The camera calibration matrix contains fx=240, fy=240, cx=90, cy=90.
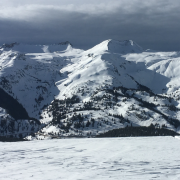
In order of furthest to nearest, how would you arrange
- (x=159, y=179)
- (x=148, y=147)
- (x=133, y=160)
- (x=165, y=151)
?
(x=148, y=147)
(x=165, y=151)
(x=133, y=160)
(x=159, y=179)

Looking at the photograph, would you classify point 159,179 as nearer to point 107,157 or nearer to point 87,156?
point 107,157

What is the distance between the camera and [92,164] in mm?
29938

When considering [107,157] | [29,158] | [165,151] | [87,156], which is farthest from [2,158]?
[165,151]

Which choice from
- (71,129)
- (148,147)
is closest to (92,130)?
(71,129)

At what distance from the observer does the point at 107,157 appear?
34.1 metres

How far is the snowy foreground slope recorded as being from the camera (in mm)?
25359

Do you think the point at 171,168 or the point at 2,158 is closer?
the point at 171,168

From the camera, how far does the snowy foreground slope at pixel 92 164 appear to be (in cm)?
2536

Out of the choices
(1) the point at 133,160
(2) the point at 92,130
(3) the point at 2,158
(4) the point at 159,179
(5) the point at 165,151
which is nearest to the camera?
(4) the point at 159,179

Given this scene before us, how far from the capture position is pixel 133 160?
1264 inches

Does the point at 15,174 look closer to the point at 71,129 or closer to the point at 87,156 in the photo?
the point at 87,156

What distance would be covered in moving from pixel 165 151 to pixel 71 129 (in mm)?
153482

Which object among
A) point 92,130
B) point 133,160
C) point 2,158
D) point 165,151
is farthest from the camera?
point 92,130

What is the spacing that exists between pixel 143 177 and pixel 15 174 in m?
13.6
